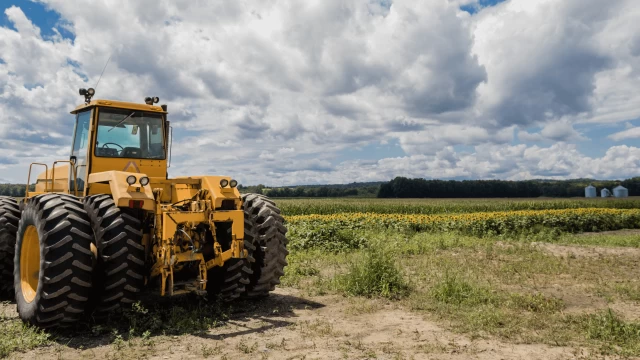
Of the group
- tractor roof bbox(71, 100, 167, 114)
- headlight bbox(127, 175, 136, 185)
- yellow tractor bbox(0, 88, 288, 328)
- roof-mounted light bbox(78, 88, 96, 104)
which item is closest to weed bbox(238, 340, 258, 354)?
yellow tractor bbox(0, 88, 288, 328)

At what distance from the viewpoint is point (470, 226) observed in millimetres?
21797

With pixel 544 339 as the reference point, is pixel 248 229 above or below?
above

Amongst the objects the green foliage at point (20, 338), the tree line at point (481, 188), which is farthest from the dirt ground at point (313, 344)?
the tree line at point (481, 188)

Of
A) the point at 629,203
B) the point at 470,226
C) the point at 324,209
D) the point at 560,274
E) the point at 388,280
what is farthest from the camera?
the point at 629,203

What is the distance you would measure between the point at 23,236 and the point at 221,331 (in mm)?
3123

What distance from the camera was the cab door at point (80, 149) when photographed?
7828 mm

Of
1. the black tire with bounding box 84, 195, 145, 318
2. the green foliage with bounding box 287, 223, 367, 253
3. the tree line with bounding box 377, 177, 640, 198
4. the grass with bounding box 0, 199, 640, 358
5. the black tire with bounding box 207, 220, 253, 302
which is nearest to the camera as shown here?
the grass with bounding box 0, 199, 640, 358

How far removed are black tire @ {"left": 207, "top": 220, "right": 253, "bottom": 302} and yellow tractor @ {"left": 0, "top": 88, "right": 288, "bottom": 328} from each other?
15 mm

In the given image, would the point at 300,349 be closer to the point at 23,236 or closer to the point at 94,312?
the point at 94,312

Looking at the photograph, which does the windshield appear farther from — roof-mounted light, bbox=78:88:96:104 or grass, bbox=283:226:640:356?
grass, bbox=283:226:640:356

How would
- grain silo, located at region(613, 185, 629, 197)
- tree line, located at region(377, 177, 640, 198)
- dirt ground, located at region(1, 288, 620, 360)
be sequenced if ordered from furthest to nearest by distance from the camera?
tree line, located at region(377, 177, 640, 198), grain silo, located at region(613, 185, 629, 197), dirt ground, located at region(1, 288, 620, 360)

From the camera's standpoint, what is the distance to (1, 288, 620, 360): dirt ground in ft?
17.7

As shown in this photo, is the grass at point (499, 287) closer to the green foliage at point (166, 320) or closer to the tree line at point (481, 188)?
the green foliage at point (166, 320)

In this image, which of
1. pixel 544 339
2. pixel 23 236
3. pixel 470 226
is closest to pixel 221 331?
pixel 23 236
